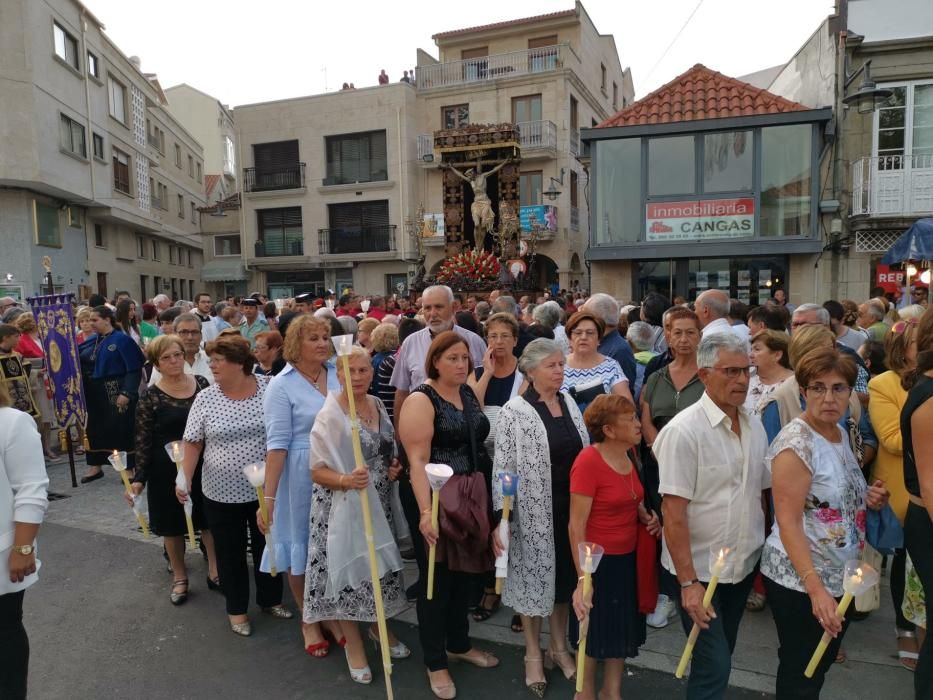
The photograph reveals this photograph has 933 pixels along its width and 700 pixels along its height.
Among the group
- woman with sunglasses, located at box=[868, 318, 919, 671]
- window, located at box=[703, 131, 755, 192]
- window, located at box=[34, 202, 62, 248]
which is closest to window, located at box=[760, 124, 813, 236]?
window, located at box=[703, 131, 755, 192]

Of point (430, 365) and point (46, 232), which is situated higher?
point (46, 232)

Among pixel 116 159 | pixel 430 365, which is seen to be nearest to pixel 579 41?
pixel 116 159

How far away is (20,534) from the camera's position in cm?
264

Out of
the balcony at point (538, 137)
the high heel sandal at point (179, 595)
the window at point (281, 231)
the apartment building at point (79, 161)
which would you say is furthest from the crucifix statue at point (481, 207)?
the high heel sandal at point (179, 595)

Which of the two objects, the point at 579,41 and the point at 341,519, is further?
the point at 579,41

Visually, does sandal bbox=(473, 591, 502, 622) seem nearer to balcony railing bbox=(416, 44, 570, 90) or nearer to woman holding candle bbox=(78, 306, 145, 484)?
woman holding candle bbox=(78, 306, 145, 484)

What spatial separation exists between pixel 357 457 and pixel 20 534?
1.45 meters

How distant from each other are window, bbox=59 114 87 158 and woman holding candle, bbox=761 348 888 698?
23.9m

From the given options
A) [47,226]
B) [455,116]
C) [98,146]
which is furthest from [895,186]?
[98,146]

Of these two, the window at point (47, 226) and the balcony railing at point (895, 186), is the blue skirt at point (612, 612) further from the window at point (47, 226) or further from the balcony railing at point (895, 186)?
the window at point (47, 226)

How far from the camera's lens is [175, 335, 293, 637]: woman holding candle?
396 centimetres

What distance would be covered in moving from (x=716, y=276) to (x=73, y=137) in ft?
68.9

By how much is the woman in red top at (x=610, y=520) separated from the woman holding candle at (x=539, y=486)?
1.12 ft

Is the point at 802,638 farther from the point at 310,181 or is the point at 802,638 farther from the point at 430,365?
the point at 310,181
